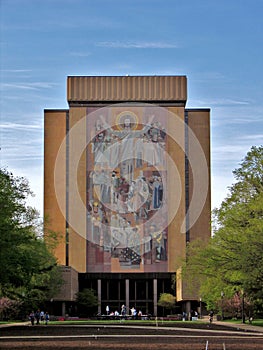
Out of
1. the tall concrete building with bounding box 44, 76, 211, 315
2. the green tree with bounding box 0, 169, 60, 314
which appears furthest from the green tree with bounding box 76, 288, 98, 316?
the green tree with bounding box 0, 169, 60, 314

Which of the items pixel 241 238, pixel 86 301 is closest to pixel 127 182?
pixel 86 301

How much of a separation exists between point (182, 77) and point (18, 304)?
59288mm

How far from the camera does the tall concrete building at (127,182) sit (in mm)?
131500

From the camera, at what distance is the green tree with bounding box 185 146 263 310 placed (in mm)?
56375

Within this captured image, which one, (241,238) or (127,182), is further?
(127,182)

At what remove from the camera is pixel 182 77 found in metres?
138

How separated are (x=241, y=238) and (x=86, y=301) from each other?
67762 millimetres

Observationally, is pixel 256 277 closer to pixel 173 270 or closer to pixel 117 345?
pixel 117 345

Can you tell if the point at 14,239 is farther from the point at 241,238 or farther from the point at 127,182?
the point at 127,182

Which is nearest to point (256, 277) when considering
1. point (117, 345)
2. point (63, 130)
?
point (117, 345)

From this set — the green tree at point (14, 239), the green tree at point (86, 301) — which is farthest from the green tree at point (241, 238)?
the green tree at point (86, 301)

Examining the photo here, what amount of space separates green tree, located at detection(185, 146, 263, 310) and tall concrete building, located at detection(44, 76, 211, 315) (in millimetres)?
62797

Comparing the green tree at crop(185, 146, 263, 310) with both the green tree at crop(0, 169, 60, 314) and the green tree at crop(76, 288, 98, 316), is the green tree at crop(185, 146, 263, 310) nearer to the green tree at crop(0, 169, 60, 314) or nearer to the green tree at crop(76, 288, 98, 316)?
the green tree at crop(0, 169, 60, 314)

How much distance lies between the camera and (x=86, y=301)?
404 feet
